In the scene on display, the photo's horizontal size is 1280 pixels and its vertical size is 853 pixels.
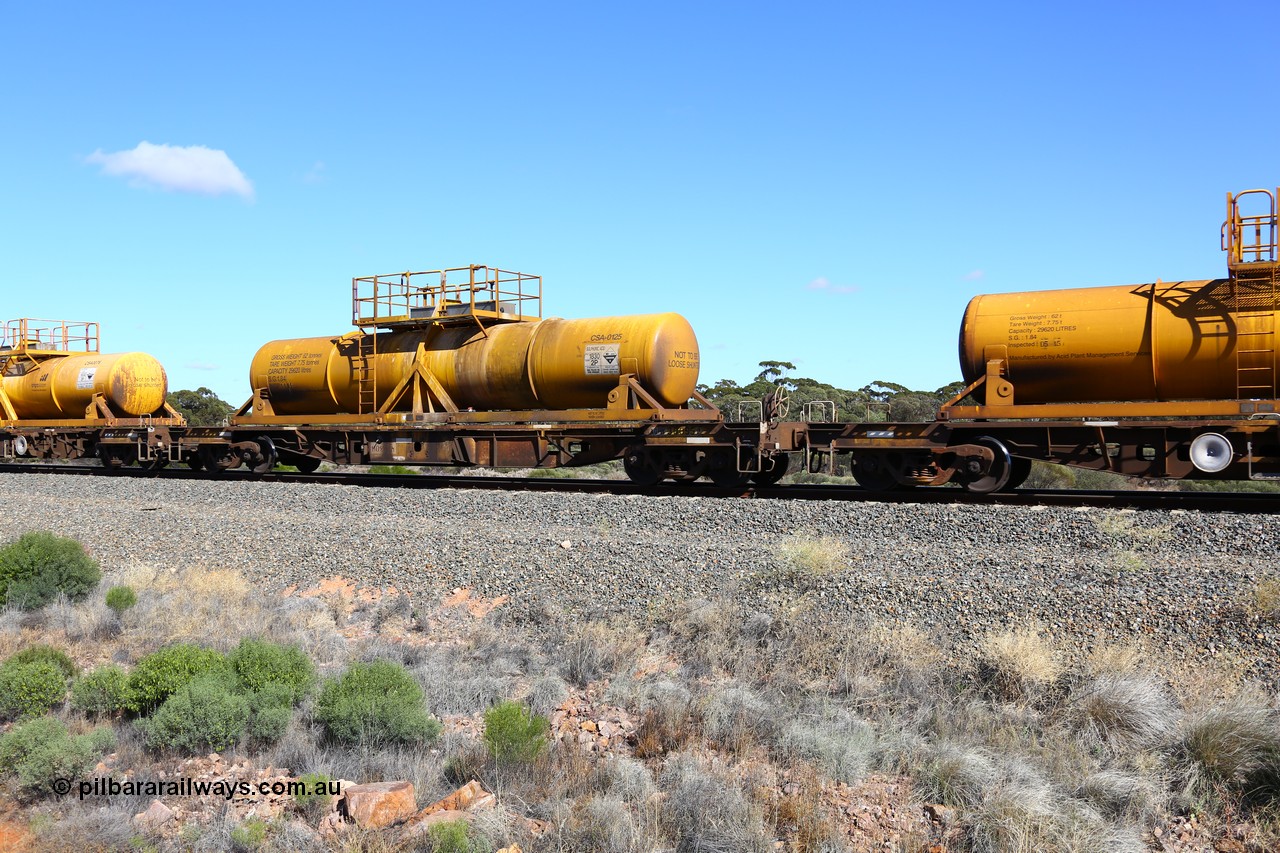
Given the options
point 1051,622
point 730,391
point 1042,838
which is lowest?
point 1042,838

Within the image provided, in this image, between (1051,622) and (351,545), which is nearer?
(1051,622)

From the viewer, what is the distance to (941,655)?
8430mm

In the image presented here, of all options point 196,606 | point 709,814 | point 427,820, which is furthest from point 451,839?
point 196,606

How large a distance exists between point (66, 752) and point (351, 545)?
6.67m

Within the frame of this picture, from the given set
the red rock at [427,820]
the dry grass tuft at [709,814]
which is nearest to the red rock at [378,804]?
the red rock at [427,820]

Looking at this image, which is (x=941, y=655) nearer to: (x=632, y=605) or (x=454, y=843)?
(x=632, y=605)

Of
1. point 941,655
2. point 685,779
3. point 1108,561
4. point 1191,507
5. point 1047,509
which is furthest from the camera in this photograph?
point 1191,507

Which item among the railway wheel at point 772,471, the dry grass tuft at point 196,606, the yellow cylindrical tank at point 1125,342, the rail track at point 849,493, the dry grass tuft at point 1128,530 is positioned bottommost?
the dry grass tuft at point 196,606

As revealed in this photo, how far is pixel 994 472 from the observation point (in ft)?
49.1

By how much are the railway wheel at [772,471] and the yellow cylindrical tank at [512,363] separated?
6.83ft

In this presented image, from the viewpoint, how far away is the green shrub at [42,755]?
21.3 feet

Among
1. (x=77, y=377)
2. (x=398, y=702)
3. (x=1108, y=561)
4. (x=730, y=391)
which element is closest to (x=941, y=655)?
(x=1108, y=561)

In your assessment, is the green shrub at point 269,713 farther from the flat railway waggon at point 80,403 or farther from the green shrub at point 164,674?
the flat railway waggon at point 80,403

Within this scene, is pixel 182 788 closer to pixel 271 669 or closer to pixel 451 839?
pixel 271 669
